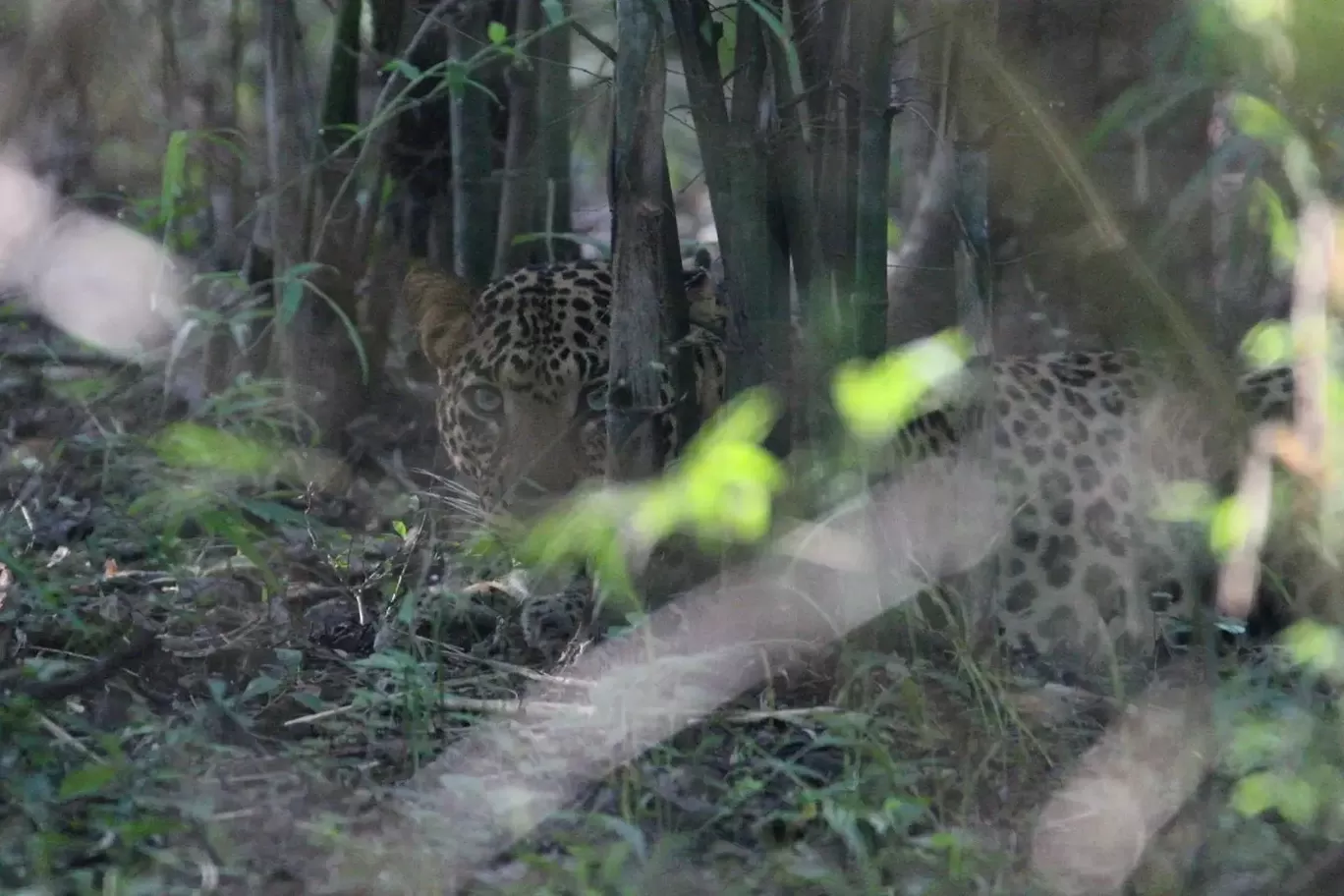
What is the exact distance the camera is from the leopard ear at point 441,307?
4.35 m

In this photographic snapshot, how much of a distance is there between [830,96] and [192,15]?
161 inches

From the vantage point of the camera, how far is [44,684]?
9.83 ft

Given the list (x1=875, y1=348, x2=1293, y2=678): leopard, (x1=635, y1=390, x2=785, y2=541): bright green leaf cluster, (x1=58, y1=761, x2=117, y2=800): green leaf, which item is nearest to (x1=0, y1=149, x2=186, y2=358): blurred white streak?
(x1=875, y1=348, x2=1293, y2=678): leopard

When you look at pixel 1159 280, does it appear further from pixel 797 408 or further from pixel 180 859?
pixel 180 859

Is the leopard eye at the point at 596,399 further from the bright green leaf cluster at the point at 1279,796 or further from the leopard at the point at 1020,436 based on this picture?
the bright green leaf cluster at the point at 1279,796

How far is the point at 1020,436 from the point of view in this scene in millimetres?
4258

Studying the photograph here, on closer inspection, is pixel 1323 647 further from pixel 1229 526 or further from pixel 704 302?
pixel 704 302

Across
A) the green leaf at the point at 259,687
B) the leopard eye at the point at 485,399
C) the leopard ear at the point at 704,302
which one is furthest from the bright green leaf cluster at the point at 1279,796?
the leopard eye at the point at 485,399

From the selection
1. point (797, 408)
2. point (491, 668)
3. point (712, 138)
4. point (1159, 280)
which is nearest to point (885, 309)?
point (797, 408)

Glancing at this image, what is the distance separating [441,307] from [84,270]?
2.16 meters

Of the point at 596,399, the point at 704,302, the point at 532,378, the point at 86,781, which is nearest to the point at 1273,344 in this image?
the point at 704,302

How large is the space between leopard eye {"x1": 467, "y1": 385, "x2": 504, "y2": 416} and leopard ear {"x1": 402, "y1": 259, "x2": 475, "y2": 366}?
0.18 meters

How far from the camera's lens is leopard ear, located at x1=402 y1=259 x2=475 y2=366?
4.35 metres

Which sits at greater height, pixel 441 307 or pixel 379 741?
pixel 441 307
